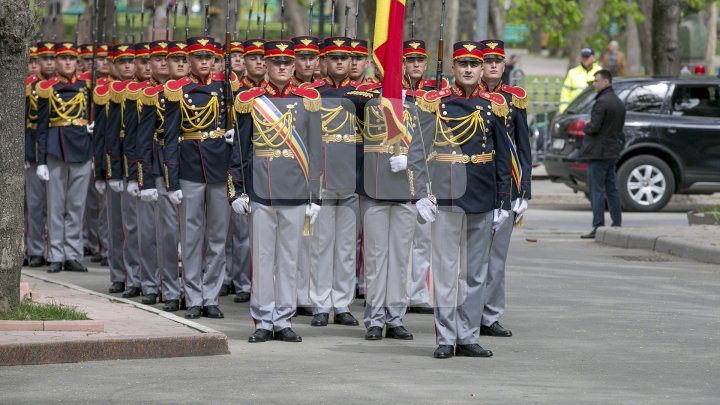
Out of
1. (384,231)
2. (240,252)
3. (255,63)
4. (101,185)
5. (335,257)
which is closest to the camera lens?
(384,231)

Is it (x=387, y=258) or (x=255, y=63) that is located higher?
(x=255, y=63)

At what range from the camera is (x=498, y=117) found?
34.6 ft

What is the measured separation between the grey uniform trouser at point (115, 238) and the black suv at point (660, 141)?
8.95 meters

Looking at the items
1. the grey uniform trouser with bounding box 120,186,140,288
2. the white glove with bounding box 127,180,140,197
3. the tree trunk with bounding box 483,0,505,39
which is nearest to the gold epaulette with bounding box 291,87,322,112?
the white glove with bounding box 127,180,140,197

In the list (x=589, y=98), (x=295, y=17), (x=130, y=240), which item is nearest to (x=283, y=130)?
(x=130, y=240)

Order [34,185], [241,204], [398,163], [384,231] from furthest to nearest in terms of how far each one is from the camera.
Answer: [34,185], [384,231], [398,163], [241,204]

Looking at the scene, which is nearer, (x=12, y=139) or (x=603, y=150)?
(x=12, y=139)

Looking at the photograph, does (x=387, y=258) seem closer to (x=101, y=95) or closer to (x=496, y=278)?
(x=496, y=278)

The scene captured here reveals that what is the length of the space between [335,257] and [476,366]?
2.36 meters

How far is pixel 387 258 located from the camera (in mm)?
11352

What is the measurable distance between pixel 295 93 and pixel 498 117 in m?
1.41

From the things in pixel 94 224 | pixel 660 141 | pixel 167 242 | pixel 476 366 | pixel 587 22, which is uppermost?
pixel 587 22

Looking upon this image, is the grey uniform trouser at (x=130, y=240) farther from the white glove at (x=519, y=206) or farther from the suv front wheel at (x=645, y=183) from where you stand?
the suv front wheel at (x=645, y=183)

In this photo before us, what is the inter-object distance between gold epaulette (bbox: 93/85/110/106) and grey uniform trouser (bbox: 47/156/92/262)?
40.5 inches
